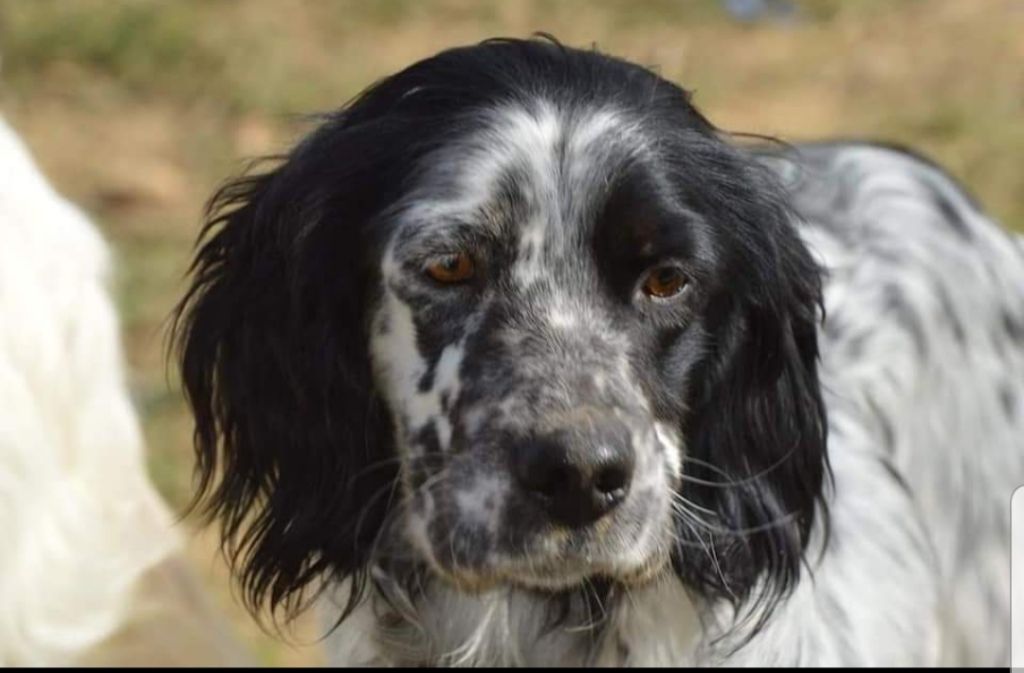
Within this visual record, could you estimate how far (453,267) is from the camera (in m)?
3.12

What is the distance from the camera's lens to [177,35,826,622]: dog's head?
3.06 m

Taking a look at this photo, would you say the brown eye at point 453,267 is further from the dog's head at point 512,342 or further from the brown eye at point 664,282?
the brown eye at point 664,282

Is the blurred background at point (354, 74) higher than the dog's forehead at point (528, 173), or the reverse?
the dog's forehead at point (528, 173)

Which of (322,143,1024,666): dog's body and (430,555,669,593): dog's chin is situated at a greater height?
(430,555,669,593): dog's chin

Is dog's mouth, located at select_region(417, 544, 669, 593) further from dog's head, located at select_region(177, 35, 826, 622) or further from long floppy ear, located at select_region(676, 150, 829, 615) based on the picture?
long floppy ear, located at select_region(676, 150, 829, 615)

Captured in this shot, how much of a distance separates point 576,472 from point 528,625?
0.66 m

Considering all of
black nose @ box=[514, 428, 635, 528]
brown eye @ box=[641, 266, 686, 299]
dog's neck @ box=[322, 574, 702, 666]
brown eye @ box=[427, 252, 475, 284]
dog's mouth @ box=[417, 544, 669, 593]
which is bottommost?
dog's neck @ box=[322, 574, 702, 666]

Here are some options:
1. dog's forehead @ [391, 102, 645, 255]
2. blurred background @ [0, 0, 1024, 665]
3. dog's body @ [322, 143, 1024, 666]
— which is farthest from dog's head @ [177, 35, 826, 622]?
blurred background @ [0, 0, 1024, 665]

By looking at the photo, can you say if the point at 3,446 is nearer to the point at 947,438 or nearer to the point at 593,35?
the point at 947,438

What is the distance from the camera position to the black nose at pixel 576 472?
9.70ft

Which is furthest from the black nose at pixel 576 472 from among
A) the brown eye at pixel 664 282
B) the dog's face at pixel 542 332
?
the brown eye at pixel 664 282

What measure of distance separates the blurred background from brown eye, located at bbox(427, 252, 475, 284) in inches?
125

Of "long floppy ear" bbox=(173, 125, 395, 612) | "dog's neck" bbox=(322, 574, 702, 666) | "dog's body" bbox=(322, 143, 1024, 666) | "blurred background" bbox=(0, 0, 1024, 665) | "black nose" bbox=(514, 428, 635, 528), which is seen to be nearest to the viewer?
"black nose" bbox=(514, 428, 635, 528)

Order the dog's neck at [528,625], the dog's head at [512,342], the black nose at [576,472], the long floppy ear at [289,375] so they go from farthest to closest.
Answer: the dog's neck at [528,625], the long floppy ear at [289,375], the dog's head at [512,342], the black nose at [576,472]
